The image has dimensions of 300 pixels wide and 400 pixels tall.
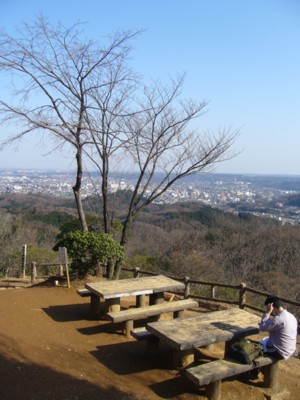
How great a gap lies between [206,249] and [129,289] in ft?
58.0

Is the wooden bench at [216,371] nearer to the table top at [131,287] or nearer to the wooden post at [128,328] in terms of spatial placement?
the wooden post at [128,328]

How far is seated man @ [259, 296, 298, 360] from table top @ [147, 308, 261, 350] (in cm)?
24

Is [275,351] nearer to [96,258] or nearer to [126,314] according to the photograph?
[126,314]

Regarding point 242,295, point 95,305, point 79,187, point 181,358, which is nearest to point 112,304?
point 95,305

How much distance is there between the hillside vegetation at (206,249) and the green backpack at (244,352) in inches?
377

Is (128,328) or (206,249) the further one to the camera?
(206,249)

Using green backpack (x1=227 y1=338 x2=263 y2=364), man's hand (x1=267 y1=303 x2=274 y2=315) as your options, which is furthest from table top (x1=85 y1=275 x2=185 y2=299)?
man's hand (x1=267 y1=303 x2=274 y2=315)

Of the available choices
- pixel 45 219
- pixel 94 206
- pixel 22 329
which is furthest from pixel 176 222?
pixel 22 329

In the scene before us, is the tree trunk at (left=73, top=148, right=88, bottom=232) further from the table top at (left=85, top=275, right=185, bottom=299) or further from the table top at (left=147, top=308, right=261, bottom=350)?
the table top at (left=147, top=308, right=261, bottom=350)

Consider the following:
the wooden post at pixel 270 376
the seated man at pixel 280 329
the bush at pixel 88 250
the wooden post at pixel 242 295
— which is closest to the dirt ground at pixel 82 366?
the wooden post at pixel 270 376

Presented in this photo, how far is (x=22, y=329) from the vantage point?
580 cm

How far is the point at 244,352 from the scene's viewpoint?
4453 millimetres

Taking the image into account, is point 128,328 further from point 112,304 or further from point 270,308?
point 270,308

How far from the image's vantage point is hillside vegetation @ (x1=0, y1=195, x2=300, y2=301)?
2019 cm
